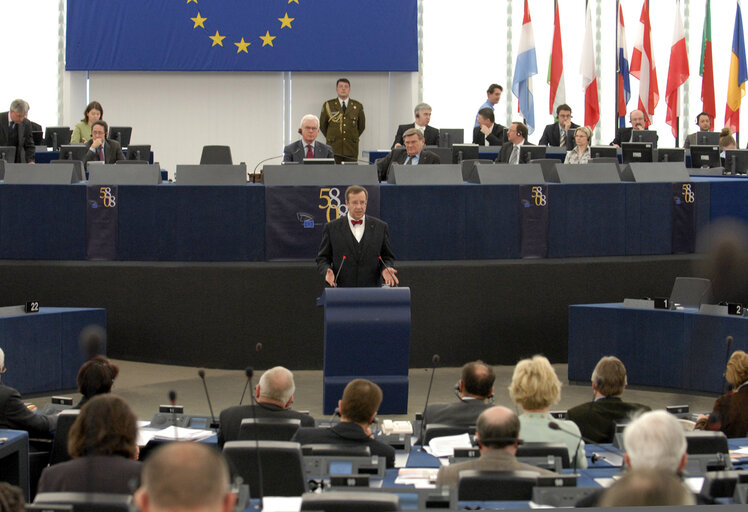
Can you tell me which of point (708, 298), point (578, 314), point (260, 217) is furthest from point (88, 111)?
point (708, 298)

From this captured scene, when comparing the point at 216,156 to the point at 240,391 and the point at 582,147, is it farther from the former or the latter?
the point at 240,391

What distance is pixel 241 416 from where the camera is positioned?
18.4ft

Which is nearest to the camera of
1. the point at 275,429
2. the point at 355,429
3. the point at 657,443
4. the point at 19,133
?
the point at 657,443

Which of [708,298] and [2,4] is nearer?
[708,298]

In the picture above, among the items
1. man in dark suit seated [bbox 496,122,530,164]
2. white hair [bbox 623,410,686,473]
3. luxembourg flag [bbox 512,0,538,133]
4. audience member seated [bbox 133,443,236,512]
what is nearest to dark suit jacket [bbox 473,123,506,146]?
man in dark suit seated [bbox 496,122,530,164]

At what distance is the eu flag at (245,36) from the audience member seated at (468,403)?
12.3 metres

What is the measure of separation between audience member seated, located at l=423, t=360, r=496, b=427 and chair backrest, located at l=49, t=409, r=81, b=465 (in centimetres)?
178

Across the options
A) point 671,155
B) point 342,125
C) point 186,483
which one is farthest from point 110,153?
point 186,483

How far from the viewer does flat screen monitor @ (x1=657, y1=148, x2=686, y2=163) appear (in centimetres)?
1270

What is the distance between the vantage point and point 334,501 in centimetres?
Answer: 354

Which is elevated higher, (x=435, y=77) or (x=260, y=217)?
(x=435, y=77)

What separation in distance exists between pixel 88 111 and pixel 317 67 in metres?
5.39

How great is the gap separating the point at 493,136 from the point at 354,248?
7.04m

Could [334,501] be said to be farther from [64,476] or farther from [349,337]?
[349,337]
